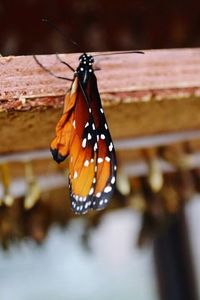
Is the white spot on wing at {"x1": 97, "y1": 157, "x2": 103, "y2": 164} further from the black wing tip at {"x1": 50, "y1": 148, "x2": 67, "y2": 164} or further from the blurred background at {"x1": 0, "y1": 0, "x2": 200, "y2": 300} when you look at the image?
the blurred background at {"x1": 0, "y1": 0, "x2": 200, "y2": 300}

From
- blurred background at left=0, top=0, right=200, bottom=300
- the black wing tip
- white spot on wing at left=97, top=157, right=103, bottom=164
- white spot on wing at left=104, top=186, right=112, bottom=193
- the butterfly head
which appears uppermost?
blurred background at left=0, top=0, right=200, bottom=300

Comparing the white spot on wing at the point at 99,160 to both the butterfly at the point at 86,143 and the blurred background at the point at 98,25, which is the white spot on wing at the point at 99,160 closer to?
the butterfly at the point at 86,143

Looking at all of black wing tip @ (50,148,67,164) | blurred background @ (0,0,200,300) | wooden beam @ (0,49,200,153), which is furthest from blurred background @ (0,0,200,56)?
black wing tip @ (50,148,67,164)

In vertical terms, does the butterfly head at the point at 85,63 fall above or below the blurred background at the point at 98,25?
below

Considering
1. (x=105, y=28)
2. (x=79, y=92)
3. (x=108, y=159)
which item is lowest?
(x=108, y=159)

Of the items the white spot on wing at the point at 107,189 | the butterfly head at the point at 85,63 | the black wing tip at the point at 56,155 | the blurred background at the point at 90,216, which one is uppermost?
the blurred background at the point at 90,216

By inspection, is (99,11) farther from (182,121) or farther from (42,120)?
(42,120)

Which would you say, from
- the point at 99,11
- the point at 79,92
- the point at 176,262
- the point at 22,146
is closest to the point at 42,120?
the point at 79,92

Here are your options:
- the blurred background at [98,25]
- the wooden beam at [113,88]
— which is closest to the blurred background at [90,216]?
the blurred background at [98,25]
